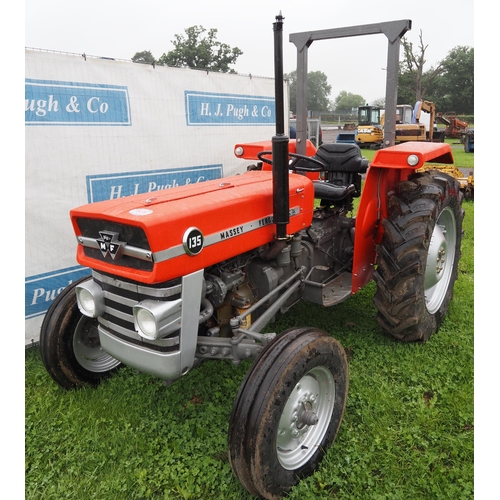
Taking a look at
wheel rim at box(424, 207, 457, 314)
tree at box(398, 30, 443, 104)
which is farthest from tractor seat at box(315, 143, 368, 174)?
tree at box(398, 30, 443, 104)

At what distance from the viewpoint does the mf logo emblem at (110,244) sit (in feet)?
6.72

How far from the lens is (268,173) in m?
3.06

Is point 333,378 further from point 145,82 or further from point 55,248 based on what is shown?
point 145,82

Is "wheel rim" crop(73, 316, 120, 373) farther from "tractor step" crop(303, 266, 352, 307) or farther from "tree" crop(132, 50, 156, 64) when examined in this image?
"tree" crop(132, 50, 156, 64)

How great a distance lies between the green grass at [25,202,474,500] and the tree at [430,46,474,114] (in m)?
42.5

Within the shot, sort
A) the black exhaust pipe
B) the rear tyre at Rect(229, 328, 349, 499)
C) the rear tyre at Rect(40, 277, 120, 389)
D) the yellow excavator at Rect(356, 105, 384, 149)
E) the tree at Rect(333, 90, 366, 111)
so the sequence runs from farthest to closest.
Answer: the tree at Rect(333, 90, 366, 111)
the yellow excavator at Rect(356, 105, 384, 149)
the rear tyre at Rect(40, 277, 120, 389)
the black exhaust pipe
the rear tyre at Rect(229, 328, 349, 499)

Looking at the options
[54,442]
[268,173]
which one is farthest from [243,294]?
[54,442]

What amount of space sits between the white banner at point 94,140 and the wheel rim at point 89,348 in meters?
0.99

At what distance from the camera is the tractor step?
309 centimetres

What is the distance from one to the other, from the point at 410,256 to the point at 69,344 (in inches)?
89.0

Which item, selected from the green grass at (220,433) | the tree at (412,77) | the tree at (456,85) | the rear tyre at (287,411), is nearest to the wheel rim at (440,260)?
the green grass at (220,433)

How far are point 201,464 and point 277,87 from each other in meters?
1.91

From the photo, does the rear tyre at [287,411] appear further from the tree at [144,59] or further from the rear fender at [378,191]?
the tree at [144,59]

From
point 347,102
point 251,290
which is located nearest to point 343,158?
point 251,290
